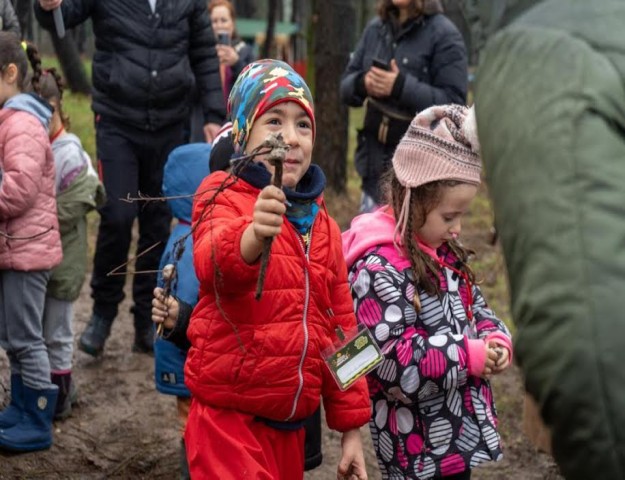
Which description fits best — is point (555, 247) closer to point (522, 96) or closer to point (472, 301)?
point (522, 96)

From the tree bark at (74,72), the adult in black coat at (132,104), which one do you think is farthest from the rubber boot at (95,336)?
the tree bark at (74,72)

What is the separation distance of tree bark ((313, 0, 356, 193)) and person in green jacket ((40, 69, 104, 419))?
20.2 feet

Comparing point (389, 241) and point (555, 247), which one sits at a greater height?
point (555, 247)

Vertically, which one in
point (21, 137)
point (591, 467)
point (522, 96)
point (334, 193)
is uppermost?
point (522, 96)

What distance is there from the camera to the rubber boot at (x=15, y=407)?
494 centimetres

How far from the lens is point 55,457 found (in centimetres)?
497

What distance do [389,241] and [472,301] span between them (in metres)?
0.41

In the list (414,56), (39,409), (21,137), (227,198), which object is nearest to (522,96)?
(227,198)

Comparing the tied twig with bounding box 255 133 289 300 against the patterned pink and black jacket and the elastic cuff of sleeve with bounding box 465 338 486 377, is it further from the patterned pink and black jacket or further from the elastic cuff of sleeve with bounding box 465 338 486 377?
the elastic cuff of sleeve with bounding box 465 338 486 377

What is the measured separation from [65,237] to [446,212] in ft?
8.10

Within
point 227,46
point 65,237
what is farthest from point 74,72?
point 65,237

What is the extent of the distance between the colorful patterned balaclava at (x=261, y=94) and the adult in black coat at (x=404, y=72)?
2.74 m

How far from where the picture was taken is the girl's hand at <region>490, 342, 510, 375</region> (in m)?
3.53

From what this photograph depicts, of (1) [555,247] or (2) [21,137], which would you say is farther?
(2) [21,137]
